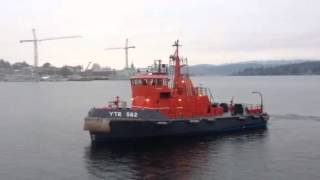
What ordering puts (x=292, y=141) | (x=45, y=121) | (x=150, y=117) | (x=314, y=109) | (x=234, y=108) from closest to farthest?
(x=150, y=117)
(x=292, y=141)
(x=234, y=108)
(x=45, y=121)
(x=314, y=109)

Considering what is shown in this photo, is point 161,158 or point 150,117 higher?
point 150,117

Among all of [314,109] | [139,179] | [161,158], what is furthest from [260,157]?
[314,109]

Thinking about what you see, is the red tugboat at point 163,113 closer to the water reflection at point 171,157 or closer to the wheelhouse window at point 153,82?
the wheelhouse window at point 153,82

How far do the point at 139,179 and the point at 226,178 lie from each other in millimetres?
4292

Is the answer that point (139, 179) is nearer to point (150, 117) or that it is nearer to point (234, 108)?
point (150, 117)

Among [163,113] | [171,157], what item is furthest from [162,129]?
[171,157]

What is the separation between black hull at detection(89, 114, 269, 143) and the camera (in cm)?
3391

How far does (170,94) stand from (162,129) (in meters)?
2.95

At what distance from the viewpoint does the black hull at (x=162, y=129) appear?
33906mm

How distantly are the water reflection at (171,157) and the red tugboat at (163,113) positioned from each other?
0.82 m

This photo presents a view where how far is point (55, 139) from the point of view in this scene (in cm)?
3819

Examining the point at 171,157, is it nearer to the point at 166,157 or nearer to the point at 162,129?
the point at 166,157

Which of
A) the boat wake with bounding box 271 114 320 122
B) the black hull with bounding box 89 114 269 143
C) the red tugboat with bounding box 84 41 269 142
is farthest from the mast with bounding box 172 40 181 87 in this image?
the boat wake with bounding box 271 114 320 122

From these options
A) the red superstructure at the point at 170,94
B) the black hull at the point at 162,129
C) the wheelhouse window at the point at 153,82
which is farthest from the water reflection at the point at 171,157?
the wheelhouse window at the point at 153,82
